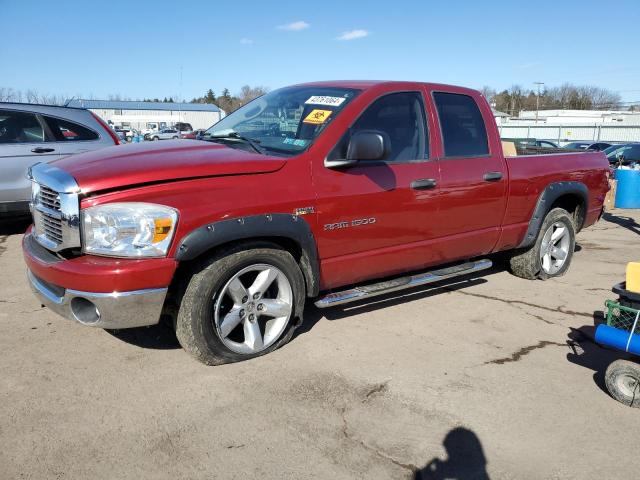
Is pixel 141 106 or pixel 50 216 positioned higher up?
pixel 141 106

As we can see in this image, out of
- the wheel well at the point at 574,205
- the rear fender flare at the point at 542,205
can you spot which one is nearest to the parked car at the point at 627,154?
the wheel well at the point at 574,205

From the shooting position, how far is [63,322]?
4324mm

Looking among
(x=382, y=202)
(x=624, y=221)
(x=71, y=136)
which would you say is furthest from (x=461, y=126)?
(x=624, y=221)

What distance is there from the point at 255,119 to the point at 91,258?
1911 mm

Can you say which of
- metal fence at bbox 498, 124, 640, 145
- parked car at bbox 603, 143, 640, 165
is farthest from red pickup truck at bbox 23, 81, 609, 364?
metal fence at bbox 498, 124, 640, 145

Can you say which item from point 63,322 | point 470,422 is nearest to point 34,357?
point 63,322

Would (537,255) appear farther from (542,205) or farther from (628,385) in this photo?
(628,385)

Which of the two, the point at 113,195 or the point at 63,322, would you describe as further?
the point at 63,322

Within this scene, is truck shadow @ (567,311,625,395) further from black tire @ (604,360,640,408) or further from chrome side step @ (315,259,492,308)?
chrome side step @ (315,259,492,308)

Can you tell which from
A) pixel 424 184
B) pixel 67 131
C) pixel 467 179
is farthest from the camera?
pixel 67 131

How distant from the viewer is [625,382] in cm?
332

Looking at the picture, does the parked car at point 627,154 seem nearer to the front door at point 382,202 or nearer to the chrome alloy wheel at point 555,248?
the chrome alloy wheel at point 555,248

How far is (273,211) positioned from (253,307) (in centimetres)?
67

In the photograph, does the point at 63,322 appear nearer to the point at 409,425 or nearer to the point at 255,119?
the point at 255,119
